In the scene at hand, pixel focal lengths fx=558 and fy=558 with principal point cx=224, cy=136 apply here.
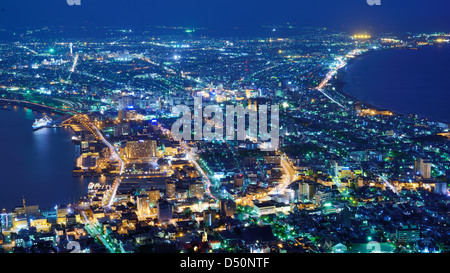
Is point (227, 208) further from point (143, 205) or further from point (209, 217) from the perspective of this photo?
point (143, 205)

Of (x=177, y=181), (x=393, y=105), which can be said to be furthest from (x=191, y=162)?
(x=393, y=105)

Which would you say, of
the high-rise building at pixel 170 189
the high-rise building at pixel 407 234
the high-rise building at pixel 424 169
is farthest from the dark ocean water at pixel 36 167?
the high-rise building at pixel 424 169

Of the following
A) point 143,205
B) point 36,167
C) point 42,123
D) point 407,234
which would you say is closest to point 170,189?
point 143,205

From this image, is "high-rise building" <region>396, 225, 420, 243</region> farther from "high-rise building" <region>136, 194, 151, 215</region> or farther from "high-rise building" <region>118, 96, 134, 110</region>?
"high-rise building" <region>118, 96, 134, 110</region>

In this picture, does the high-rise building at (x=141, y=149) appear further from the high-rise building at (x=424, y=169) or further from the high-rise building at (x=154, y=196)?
the high-rise building at (x=424, y=169)

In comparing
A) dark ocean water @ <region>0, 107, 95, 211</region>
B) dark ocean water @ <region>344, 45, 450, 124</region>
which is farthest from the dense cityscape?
dark ocean water @ <region>344, 45, 450, 124</region>

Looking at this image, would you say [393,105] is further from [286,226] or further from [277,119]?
[286,226]
